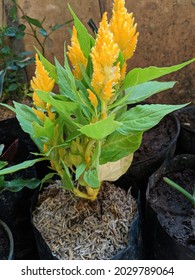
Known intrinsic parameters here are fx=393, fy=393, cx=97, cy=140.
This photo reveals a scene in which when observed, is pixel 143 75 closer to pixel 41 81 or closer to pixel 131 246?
pixel 41 81

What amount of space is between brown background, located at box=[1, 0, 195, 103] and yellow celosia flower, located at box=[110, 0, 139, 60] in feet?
2.47

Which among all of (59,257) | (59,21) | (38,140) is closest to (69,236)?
(59,257)

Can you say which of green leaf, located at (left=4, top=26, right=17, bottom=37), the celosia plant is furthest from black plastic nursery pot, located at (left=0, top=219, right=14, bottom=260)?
green leaf, located at (left=4, top=26, right=17, bottom=37)

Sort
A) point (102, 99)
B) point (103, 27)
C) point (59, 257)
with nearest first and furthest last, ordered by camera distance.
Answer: point (103, 27) → point (102, 99) → point (59, 257)

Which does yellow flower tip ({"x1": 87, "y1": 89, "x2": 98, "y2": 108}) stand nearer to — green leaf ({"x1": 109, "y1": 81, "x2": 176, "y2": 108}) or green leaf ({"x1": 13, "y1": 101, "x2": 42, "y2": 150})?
green leaf ({"x1": 109, "y1": 81, "x2": 176, "y2": 108})

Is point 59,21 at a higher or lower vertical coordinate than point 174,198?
higher

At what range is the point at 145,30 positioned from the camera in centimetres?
164

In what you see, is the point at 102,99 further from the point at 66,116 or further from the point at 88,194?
the point at 88,194

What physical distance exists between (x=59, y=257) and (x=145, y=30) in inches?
39.8

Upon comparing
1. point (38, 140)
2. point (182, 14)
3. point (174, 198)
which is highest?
point (38, 140)

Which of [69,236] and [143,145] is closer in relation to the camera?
[69,236]

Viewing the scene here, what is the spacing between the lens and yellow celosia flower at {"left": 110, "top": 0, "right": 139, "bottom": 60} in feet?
2.73

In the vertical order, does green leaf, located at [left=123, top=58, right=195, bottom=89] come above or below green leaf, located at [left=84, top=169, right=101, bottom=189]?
above

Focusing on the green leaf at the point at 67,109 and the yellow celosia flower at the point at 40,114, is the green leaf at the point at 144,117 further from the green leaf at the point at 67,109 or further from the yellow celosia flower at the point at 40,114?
the yellow celosia flower at the point at 40,114
